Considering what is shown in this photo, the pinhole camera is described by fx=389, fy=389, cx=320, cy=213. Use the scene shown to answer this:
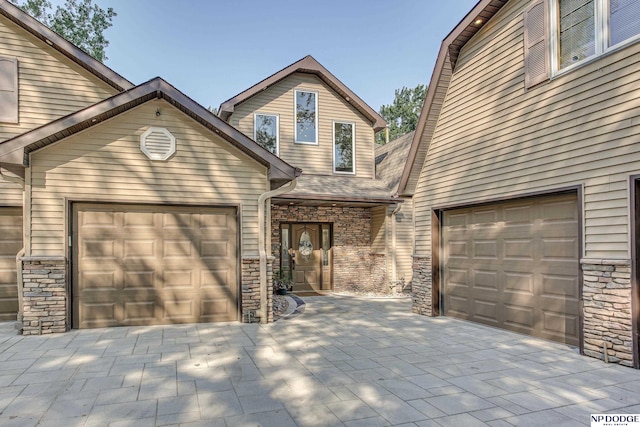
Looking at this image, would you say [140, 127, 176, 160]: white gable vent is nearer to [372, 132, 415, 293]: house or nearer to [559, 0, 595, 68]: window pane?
[559, 0, 595, 68]: window pane

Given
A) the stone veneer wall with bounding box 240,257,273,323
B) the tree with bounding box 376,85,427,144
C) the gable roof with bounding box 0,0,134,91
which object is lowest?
the stone veneer wall with bounding box 240,257,273,323

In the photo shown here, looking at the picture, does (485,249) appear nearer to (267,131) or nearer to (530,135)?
(530,135)

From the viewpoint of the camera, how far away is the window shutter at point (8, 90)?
768 cm

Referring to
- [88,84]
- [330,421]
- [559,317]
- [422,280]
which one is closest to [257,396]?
[330,421]

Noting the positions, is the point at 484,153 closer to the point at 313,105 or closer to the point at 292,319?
the point at 292,319

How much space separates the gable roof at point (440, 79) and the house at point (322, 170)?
9.51 ft

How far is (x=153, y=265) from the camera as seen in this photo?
6.75m

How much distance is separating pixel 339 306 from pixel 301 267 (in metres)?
2.87

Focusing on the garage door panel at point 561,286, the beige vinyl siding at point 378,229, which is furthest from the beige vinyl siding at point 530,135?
the beige vinyl siding at point 378,229

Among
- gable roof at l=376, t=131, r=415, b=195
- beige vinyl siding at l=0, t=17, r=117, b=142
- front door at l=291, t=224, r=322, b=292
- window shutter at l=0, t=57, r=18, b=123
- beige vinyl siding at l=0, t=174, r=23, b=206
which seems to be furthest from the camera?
gable roof at l=376, t=131, r=415, b=195

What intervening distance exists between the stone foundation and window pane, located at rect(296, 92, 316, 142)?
5.43 metres

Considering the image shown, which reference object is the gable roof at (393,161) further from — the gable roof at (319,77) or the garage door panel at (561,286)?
the garage door panel at (561,286)

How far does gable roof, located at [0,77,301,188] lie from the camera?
580 centimetres

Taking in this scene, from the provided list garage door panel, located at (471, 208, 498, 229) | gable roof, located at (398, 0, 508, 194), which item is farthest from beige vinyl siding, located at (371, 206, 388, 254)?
garage door panel, located at (471, 208, 498, 229)
